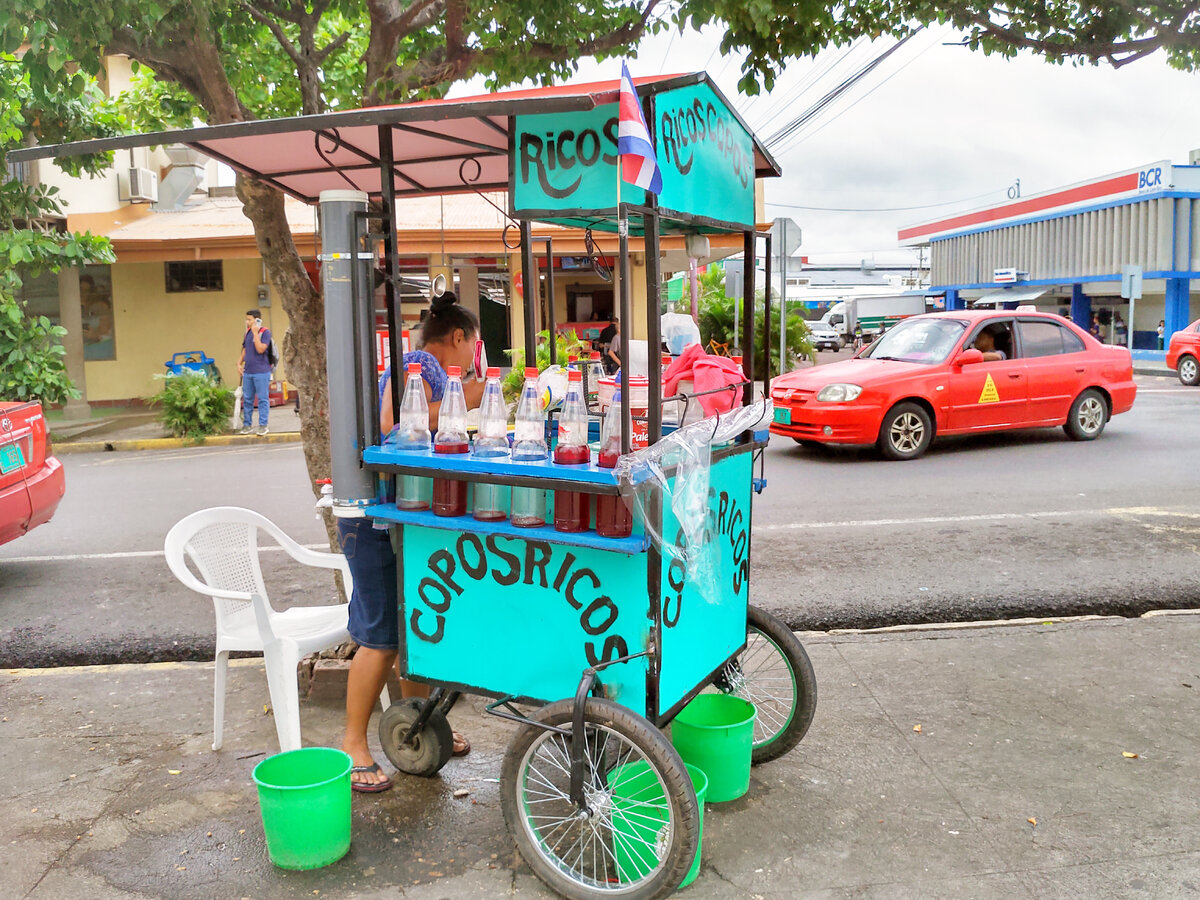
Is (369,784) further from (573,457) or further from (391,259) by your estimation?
(391,259)

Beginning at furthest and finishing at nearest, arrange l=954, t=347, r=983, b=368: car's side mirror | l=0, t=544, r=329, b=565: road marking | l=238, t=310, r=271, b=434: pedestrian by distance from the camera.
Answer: l=238, t=310, r=271, b=434: pedestrian < l=954, t=347, r=983, b=368: car's side mirror < l=0, t=544, r=329, b=565: road marking

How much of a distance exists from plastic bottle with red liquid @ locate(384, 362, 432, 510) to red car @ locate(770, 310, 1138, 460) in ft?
26.9

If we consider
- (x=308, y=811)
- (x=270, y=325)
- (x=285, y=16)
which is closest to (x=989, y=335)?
(x=285, y=16)

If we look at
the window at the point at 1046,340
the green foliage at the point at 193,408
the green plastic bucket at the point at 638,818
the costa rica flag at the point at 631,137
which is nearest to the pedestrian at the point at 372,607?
the green plastic bucket at the point at 638,818

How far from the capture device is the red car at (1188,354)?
20.5 m

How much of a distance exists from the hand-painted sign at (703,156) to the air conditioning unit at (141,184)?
689 inches

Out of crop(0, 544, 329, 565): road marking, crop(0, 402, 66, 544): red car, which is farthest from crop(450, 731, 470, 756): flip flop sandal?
crop(0, 402, 66, 544): red car

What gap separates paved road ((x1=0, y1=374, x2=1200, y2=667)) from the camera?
600 centimetres

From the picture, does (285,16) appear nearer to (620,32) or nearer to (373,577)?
(620,32)

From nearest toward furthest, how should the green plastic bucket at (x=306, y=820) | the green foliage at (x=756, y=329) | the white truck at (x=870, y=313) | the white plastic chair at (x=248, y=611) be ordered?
1. the green plastic bucket at (x=306, y=820)
2. the white plastic chair at (x=248, y=611)
3. the green foliage at (x=756, y=329)
4. the white truck at (x=870, y=313)

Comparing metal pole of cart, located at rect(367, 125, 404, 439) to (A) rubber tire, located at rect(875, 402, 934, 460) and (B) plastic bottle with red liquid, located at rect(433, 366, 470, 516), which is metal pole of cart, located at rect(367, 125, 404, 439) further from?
(A) rubber tire, located at rect(875, 402, 934, 460)

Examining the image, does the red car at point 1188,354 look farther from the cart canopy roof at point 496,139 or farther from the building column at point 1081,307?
the cart canopy roof at point 496,139

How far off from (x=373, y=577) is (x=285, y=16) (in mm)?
4195

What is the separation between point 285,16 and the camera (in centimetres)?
622
